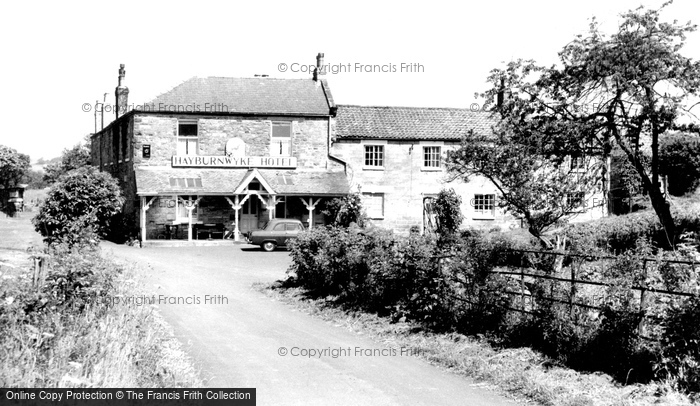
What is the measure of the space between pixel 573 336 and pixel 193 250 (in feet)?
73.6

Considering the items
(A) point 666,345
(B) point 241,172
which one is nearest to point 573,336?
(A) point 666,345

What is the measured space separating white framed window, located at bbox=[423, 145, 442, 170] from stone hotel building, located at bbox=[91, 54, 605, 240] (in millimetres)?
57

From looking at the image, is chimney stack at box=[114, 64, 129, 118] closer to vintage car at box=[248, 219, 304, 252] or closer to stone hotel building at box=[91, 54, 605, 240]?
stone hotel building at box=[91, 54, 605, 240]

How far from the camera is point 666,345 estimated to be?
27.9 ft

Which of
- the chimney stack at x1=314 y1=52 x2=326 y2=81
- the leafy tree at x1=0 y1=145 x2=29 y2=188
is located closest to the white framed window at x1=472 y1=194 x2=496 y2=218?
the chimney stack at x1=314 y1=52 x2=326 y2=81

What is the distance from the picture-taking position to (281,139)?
1405 inches

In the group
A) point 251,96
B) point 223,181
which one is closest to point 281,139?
point 251,96

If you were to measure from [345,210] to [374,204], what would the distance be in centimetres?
392

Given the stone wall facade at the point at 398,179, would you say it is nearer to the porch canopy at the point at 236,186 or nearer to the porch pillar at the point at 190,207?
the porch canopy at the point at 236,186

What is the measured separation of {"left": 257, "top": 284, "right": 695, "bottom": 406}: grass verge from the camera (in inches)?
324

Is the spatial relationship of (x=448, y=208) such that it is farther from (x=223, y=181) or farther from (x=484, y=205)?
(x=223, y=181)

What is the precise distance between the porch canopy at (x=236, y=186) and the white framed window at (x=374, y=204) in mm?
1731

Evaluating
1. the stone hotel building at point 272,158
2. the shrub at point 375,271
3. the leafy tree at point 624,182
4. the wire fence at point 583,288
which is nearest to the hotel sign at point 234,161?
the stone hotel building at point 272,158

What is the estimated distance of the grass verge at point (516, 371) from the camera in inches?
324
